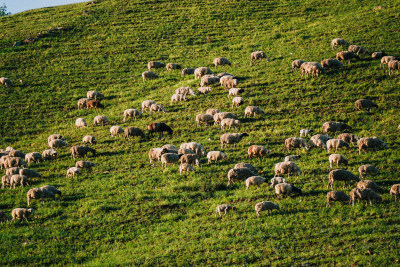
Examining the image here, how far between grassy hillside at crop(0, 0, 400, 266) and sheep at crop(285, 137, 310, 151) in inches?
28.6

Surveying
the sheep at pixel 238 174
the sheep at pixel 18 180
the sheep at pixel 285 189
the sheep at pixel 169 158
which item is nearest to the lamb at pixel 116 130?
the sheep at pixel 169 158

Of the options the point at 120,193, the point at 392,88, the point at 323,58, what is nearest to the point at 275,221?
the point at 120,193

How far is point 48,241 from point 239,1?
52184 millimetres

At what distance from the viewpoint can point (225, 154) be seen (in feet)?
83.4

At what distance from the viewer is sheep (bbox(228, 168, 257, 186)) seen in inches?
885

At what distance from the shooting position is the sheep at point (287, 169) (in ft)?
74.2

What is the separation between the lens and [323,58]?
129 feet

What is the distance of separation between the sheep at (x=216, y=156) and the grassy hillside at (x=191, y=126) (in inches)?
18.1

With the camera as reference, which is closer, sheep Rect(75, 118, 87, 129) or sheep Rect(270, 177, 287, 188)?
sheep Rect(270, 177, 287, 188)

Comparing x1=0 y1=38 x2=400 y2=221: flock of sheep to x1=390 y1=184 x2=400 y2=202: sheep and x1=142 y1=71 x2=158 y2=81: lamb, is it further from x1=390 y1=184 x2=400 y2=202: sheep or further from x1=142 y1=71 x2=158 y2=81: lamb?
x1=142 y1=71 x2=158 y2=81: lamb

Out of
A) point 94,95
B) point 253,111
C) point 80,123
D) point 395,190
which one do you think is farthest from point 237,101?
point 395,190

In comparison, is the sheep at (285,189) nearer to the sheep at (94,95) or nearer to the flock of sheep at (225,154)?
the flock of sheep at (225,154)

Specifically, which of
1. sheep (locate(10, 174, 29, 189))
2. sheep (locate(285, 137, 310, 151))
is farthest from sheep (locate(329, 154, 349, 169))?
sheep (locate(10, 174, 29, 189))

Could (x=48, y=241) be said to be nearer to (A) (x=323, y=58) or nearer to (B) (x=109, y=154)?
(B) (x=109, y=154)
